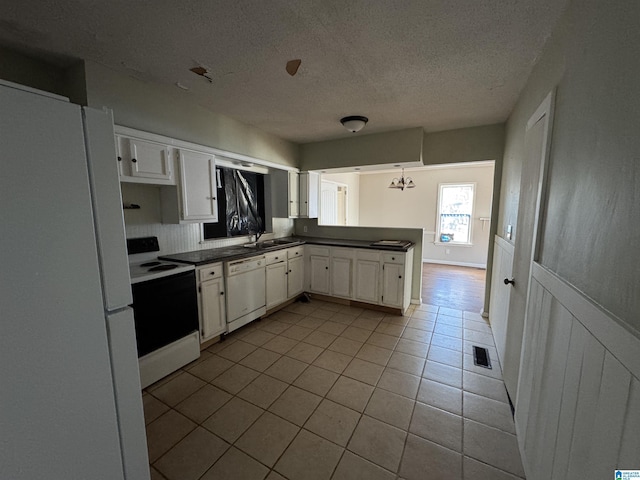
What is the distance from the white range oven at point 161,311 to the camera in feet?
6.69

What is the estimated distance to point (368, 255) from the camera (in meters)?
3.63

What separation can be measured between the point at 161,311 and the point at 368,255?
2496 mm

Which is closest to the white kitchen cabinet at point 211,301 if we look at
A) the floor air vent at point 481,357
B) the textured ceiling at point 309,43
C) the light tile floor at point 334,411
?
the light tile floor at point 334,411

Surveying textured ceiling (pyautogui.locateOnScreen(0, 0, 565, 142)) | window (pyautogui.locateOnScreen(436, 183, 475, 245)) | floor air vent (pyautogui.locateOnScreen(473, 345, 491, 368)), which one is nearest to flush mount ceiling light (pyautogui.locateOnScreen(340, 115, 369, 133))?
textured ceiling (pyautogui.locateOnScreen(0, 0, 565, 142))

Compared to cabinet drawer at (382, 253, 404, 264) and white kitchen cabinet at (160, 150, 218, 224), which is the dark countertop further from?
white kitchen cabinet at (160, 150, 218, 224)

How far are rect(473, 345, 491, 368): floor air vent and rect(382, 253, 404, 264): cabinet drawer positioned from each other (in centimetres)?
124

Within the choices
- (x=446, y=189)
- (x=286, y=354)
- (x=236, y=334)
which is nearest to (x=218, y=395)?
(x=286, y=354)

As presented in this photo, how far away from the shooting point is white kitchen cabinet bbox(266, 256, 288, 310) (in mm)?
3410

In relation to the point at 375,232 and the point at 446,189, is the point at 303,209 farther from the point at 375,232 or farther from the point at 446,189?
the point at 446,189

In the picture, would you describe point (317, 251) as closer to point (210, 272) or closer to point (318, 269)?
point (318, 269)

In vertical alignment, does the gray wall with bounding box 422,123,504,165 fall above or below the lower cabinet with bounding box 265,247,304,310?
above

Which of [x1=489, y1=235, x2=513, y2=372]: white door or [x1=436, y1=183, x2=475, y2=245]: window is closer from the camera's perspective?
[x1=489, y1=235, x2=513, y2=372]: white door

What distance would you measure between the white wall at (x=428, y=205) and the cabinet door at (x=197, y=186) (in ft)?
16.3

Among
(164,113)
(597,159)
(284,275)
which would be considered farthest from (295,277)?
(597,159)
